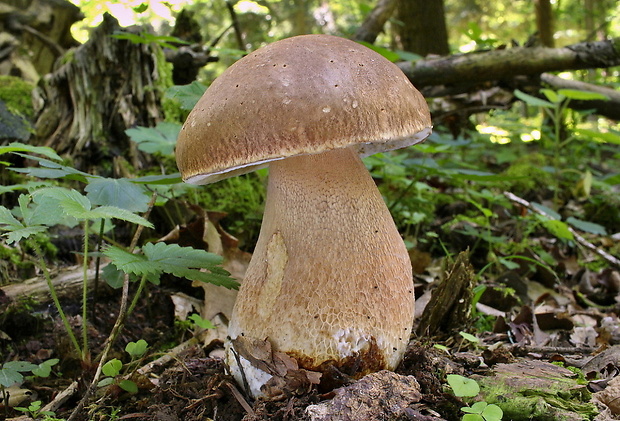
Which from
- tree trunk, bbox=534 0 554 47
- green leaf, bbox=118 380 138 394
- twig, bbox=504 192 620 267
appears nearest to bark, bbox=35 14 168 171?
green leaf, bbox=118 380 138 394

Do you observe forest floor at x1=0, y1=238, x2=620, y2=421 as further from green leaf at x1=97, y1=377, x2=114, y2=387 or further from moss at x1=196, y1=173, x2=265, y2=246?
moss at x1=196, y1=173, x2=265, y2=246

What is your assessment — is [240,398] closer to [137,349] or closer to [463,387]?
[137,349]

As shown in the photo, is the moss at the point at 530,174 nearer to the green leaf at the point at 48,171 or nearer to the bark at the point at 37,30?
the green leaf at the point at 48,171

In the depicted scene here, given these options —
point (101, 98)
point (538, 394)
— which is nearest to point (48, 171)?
point (101, 98)

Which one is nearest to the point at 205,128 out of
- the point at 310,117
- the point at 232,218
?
the point at 310,117

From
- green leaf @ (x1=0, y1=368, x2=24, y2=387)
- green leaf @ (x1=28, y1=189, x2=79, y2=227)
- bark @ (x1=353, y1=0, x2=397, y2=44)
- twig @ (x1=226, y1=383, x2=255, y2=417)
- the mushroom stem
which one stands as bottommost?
twig @ (x1=226, y1=383, x2=255, y2=417)

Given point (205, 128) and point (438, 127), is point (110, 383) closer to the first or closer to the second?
point (205, 128)
